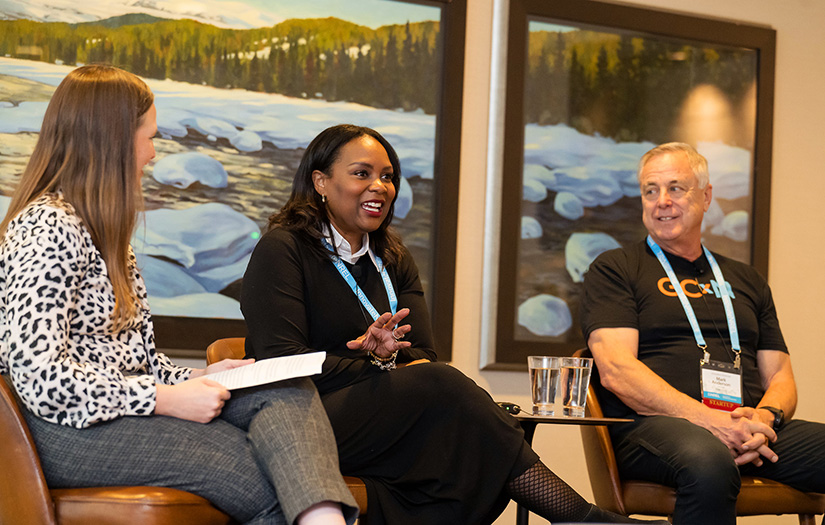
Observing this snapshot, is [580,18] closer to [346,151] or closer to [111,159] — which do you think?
[346,151]

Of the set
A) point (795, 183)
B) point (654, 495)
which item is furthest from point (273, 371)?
point (795, 183)

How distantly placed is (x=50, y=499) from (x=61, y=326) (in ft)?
1.10

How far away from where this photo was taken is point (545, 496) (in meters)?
2.16

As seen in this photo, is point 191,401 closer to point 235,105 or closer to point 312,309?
point 312,309

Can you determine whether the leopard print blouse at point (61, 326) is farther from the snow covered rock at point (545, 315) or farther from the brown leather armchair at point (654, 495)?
the snow covered rock at point (545, 315)

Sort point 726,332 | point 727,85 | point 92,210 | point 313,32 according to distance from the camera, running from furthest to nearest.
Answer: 1. point 727,85
2. point 313,32
3. point 726,332
4. point 92,210

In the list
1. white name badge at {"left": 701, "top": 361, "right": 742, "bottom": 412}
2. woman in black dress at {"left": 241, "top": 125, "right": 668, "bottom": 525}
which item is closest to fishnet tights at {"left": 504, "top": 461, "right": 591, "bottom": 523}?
woman in black dress at {"left": 241, "top": 125, "right": 668, "bottom": 525}

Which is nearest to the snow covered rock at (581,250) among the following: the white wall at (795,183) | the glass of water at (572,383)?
the white wall at (795,183)

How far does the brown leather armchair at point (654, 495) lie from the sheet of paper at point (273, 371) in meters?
1.16

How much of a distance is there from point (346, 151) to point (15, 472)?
4.72ft

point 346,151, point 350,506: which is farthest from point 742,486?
point 346,151

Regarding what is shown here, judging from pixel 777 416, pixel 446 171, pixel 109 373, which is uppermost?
pixel 446 171

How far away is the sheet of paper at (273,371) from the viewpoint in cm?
176

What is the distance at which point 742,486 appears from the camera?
249 centimetres
